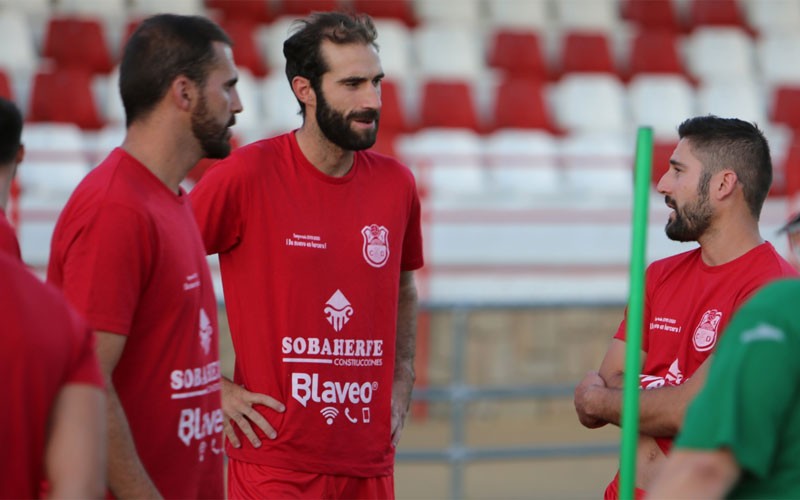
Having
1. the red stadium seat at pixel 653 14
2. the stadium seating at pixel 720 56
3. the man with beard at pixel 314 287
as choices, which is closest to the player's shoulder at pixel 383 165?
the man with beard at pixel 314 287

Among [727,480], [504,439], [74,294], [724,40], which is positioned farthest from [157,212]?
[724,40]

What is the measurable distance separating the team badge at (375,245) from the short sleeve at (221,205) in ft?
1.30

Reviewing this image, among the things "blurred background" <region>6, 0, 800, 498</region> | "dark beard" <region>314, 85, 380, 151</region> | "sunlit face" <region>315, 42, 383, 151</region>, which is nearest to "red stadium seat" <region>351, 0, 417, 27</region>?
"blurred background" <region>6, 0, 800, 498</region>

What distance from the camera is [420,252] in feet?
14.3

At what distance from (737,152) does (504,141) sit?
6.97m

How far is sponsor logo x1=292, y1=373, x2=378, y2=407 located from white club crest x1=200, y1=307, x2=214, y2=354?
753 mm

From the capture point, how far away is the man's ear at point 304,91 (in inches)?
159

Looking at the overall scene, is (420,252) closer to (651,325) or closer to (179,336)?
(651,325)

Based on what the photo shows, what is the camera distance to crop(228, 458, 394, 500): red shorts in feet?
12.6

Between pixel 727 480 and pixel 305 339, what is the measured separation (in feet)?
6.46

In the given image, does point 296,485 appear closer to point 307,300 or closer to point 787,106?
point 307,300

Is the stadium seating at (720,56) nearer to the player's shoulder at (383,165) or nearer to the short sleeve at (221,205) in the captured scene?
the player's shoulder at (383,165)

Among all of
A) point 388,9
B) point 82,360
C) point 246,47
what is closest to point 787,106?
point 388,9

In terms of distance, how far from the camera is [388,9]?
12.4m
